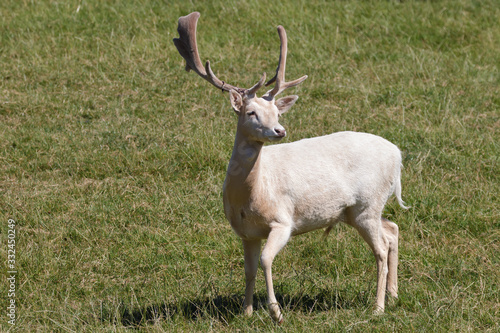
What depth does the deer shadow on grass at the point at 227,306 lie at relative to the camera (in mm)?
5434

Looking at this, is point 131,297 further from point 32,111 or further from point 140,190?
point 32,111

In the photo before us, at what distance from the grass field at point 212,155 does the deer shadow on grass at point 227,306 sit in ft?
0.06

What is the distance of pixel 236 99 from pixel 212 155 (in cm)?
303

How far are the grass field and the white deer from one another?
1.53 ft

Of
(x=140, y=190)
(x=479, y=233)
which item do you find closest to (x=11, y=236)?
(x=140, y=190)

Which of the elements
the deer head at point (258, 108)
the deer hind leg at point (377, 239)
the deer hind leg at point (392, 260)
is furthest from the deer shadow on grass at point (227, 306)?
the deer head at point (258, 108)

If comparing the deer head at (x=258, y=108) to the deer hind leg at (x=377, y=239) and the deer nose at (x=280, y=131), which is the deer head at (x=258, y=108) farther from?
the deer hind leg at (x=377, y=239)

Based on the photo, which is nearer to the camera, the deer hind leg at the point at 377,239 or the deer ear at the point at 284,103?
the deer ear at the point at 284,103

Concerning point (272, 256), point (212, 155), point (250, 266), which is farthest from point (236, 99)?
point (212, 155)

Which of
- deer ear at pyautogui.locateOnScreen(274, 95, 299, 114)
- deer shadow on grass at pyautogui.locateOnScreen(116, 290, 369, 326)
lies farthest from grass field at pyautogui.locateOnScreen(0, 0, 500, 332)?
deer ear at pyautogui.locateOnScreen(274, 95, 299, 114)

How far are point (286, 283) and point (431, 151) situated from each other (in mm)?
3151

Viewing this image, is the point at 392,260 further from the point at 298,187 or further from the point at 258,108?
the point at 258,108

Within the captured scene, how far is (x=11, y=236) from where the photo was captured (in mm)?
6594

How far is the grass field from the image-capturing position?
18.7 feet
